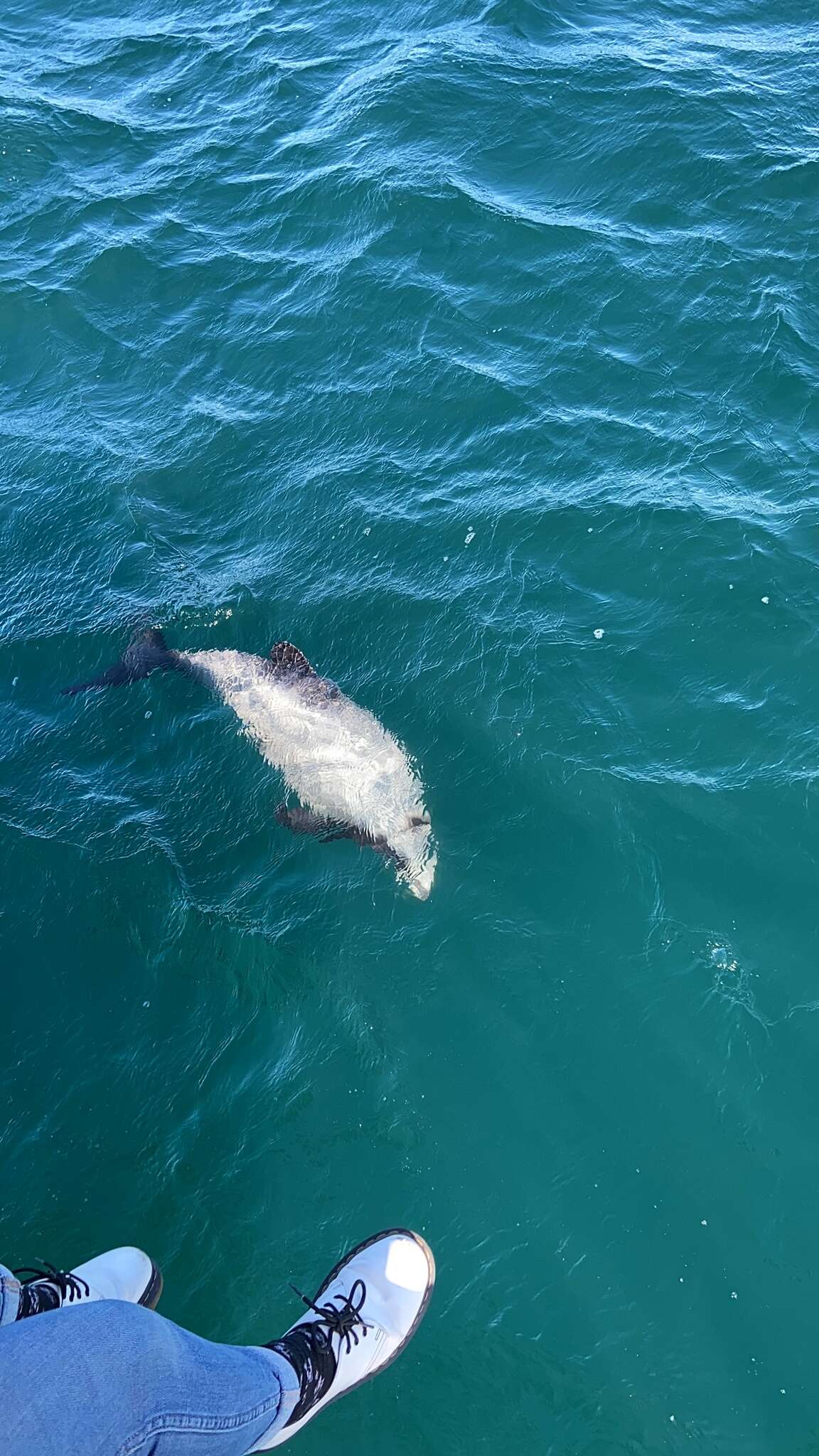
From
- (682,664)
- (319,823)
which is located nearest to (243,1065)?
(319,823)

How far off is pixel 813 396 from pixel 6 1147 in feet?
41.9

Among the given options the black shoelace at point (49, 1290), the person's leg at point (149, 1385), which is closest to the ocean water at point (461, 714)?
the black shoelace at point (49, 1290)

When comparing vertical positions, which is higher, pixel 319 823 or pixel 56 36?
pixel 56 36

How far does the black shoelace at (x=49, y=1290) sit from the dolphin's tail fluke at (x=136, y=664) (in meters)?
6.90

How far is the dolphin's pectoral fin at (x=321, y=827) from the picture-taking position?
11153 millimetres

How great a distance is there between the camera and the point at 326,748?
1195cm

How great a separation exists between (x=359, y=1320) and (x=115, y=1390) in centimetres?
278

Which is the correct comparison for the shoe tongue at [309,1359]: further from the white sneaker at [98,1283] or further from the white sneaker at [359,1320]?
the white sneaker at [98,1283]

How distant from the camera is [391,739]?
38.5 ft

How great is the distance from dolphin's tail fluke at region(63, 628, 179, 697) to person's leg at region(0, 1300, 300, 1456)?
8411 mm

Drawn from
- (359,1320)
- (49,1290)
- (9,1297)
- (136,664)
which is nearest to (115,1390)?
(9,1297)

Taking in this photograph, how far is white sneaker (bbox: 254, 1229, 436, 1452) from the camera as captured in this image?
21.8ft

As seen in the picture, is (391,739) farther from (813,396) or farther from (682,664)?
(813,396)

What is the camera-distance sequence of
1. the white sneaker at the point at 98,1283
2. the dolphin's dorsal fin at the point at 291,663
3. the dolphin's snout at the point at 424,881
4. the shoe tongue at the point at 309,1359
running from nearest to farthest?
the shoe tongue at the point at 309,1359
the white sneaker at the point at 98,1283
the dolphin's snout at the point at 424,881
the dolphin's dorsal fin at the point at 291,663
